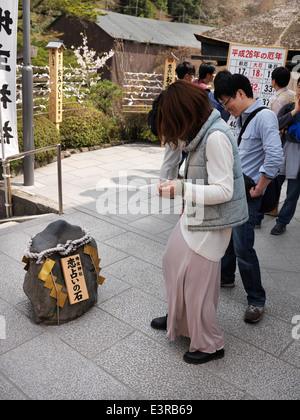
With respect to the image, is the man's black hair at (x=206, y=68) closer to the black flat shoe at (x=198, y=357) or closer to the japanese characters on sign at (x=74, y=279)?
the japanese characters on sign at (x=74, y=279)

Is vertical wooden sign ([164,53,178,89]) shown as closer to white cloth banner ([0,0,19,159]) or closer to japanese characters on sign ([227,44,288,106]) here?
japanese characters on sign ([227,44,288,106])

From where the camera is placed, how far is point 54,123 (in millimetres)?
9469

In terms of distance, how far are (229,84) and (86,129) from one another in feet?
25.1

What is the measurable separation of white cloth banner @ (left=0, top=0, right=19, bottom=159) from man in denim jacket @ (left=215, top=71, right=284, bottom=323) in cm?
395

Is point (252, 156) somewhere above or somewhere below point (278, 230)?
above

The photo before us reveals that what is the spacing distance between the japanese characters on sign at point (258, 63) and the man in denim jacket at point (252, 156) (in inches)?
130

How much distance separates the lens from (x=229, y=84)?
320cm

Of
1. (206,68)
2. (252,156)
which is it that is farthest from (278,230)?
(206,68)

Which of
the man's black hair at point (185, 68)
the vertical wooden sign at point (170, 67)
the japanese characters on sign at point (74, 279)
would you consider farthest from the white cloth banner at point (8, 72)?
the vertical wooden sign at point (170, 67)

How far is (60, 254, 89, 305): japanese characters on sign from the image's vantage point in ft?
10.8

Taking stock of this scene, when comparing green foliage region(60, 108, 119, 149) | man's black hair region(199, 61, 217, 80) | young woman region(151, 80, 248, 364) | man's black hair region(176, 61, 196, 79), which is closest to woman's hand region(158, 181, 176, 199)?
young woman region(151, 80, 248, 364)

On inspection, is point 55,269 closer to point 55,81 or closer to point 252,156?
point 252,156

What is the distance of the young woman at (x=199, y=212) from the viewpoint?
242cm
